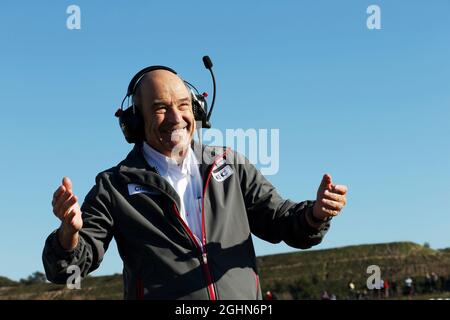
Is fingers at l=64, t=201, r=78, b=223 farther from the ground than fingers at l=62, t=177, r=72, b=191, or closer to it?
closer to it

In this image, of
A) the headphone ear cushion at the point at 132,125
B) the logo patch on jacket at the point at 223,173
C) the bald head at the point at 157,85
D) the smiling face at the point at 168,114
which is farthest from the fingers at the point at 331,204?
the headphone ear cushion at the point at 132,125

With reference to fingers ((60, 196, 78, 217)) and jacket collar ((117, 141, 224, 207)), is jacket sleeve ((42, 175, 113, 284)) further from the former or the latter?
fingers ((60, 196, 78, 217))

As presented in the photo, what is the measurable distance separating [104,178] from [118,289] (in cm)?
7848

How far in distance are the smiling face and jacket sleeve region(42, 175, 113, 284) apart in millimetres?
524

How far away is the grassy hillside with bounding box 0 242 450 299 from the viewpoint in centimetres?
7059

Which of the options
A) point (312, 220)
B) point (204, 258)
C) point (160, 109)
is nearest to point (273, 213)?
point (312, 220)

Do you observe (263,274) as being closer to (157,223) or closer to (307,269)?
(307,269)

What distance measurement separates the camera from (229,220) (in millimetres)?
4934

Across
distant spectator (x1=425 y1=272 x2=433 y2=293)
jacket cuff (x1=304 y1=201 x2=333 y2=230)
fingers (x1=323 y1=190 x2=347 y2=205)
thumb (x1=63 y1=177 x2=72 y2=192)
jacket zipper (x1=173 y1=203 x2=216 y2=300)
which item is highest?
thumb (x1=63 y1=177 x2=72 y2=192)

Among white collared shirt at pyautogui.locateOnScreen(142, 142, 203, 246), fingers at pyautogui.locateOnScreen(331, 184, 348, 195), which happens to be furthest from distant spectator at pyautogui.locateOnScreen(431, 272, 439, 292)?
fingers at pyautogui.locateOnScreen(331, 184, 348, 195)

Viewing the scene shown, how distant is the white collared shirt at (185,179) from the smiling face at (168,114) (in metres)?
0.06

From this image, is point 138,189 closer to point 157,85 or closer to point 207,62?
point 157,85

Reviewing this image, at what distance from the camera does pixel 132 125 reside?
5391 millimetres
